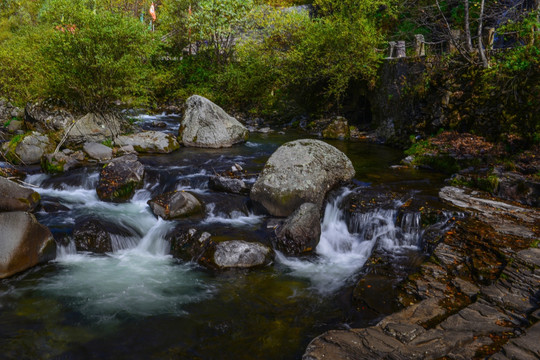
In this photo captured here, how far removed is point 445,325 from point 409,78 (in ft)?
41.6

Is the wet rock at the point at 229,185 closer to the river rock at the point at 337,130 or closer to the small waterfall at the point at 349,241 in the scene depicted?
the small waterfall at the point at 349,241

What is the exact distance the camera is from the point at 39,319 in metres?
→ 4.86

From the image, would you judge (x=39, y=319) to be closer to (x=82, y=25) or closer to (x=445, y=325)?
(x=445, y=325)

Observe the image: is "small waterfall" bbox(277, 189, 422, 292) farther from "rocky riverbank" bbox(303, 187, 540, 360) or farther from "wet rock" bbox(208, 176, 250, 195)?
"wet rock" bbox(208, 176, 250, 195)

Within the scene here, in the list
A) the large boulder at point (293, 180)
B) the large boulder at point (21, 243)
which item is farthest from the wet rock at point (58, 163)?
the large boulder at point (293, 180)

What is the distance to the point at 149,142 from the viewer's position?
13.3 metres

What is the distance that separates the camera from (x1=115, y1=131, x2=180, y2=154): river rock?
1307 centimetres

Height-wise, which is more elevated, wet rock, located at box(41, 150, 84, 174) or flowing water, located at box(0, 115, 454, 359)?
wet rock, located at box(41, 150, 84, 174)

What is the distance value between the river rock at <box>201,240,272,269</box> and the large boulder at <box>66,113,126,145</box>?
29.8 ft

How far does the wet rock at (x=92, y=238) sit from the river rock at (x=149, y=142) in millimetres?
6310

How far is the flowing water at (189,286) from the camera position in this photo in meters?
4.46

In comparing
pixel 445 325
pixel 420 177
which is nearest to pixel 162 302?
pixel 445 325

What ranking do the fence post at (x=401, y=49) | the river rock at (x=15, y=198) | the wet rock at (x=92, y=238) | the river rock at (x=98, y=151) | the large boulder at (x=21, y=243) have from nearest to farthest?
the large boulder at (x=21, y=243) → the wet rock at (x=92, y=238) → the river rock at (x=15, y=198) → the river rock at (x=98, y=151) → the fence post at (x=401, y=49)

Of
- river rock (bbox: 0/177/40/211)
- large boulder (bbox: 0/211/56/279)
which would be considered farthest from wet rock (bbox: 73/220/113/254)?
river rock (bbox: 0/177/40/211)
